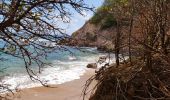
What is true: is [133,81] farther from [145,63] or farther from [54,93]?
[54,93]

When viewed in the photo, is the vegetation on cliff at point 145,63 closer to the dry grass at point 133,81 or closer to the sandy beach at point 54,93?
the dry grass at point 133,81

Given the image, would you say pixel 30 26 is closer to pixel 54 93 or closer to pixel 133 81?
pixel 133 81

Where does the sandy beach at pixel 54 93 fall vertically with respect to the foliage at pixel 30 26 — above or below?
below

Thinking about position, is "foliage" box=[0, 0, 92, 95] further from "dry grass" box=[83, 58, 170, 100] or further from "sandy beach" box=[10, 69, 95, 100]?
"sandy beach" box=[10, 69, 95, 100]

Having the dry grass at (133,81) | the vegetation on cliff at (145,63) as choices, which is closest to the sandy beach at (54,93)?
the dry grass at (133,81)

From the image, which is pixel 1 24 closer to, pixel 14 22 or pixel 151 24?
pixel 14 22

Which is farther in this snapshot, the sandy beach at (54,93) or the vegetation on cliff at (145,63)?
the sandy beach at (54,93)

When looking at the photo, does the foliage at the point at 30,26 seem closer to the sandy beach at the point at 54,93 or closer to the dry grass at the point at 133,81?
the dry grass at the point at 133,81

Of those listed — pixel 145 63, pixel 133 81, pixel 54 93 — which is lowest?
pixel 54 93

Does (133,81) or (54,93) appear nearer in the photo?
(133,81)

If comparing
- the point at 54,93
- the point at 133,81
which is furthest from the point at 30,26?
the point at 54,93

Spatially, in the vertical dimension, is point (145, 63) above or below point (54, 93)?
above

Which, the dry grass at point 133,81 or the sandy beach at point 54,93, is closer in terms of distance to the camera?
the dry grass at point 133,81

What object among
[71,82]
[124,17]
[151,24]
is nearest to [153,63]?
[151,24]
